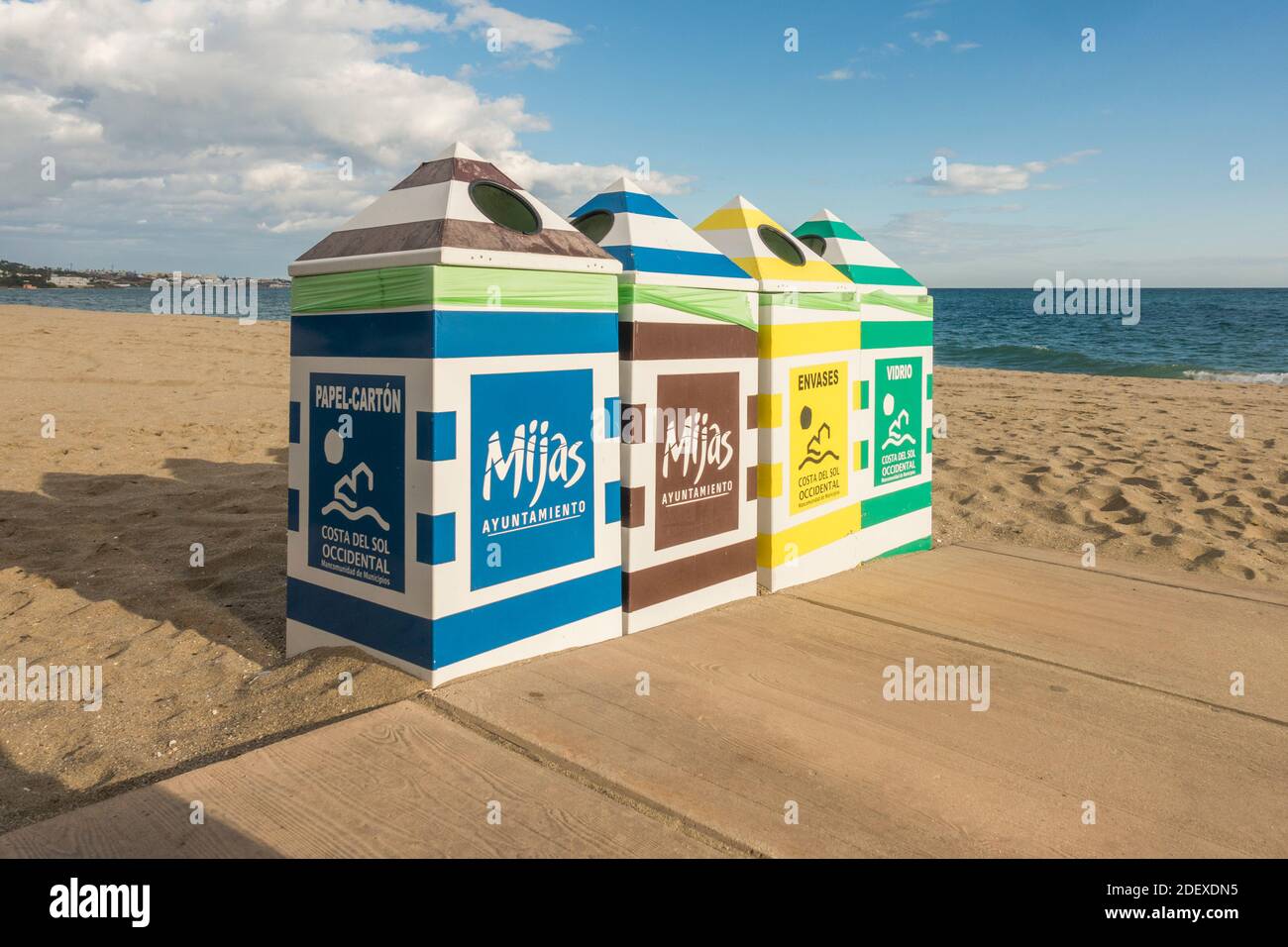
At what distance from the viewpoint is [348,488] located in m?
3.35

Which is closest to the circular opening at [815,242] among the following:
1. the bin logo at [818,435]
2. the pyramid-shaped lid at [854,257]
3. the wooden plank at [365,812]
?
the pyramid-shaped lid at [854,257]

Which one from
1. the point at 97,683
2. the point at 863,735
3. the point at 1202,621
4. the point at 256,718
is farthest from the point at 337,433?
the point at 1202,621

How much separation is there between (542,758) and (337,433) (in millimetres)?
1417

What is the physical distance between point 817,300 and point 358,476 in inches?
96.2

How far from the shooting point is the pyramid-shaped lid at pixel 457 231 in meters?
3.09

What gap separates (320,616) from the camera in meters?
3.53

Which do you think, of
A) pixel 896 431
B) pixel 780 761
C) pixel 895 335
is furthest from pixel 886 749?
pixel 895 335

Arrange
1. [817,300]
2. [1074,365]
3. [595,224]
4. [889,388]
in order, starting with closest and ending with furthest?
[595,224], [817,300], [889,388], [1074,365]

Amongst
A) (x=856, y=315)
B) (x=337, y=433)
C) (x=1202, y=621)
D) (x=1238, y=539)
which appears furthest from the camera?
(x=1238, y=539)

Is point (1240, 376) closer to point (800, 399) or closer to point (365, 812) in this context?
point (800, 399)

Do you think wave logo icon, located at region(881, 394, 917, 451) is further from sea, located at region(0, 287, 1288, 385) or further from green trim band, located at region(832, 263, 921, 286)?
sea, located at region(0, 287, 1288, 385)

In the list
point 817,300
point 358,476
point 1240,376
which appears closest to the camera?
point 358,476
